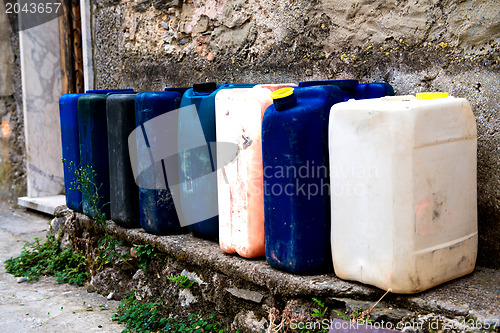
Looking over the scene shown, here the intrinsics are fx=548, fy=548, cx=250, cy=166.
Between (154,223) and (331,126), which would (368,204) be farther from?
(154,223)

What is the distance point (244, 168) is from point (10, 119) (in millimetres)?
3984

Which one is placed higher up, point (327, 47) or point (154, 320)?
point (327, 47)

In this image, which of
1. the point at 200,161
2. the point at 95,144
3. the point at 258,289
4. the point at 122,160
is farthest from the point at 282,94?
the point at 95,144

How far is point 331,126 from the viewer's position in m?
1.84

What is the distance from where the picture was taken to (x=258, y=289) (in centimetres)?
207

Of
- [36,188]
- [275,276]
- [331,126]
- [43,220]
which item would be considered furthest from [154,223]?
[36,188]

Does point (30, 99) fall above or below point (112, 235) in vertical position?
above

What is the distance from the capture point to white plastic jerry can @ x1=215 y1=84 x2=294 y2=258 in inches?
82.9

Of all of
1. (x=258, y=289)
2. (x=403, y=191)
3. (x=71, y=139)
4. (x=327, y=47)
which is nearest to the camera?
(x=403, y=191)

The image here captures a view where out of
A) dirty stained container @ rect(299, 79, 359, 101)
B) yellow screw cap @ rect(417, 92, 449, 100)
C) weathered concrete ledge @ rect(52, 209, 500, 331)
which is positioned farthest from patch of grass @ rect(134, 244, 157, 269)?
yellow screw cap @ rect(417, 92, 449, 100)

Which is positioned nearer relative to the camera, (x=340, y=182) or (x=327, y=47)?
(x=340, y=182)

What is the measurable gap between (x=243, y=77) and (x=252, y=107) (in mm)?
937

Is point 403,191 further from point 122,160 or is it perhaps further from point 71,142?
point 71,142

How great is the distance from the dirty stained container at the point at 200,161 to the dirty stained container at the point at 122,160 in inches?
14.8
